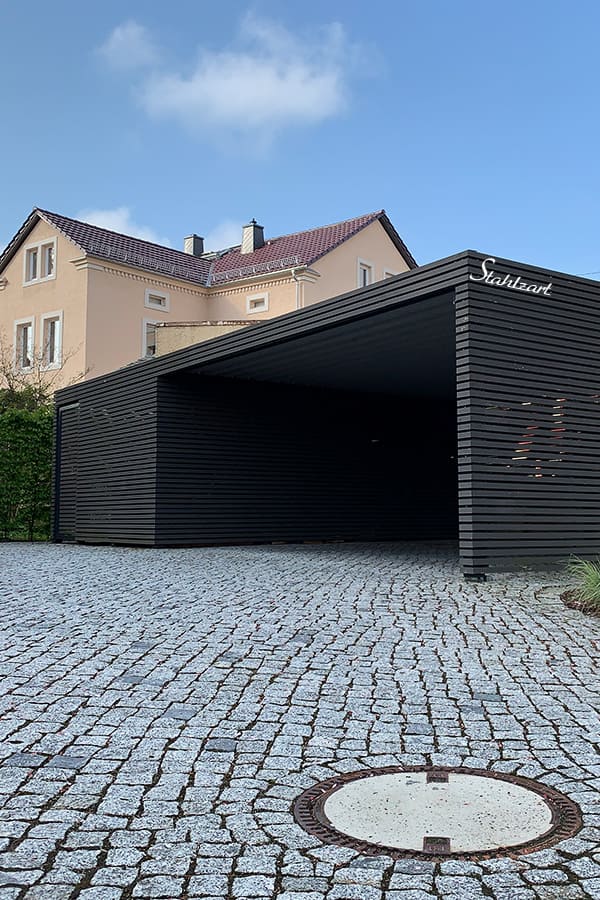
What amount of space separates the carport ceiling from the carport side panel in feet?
4.64

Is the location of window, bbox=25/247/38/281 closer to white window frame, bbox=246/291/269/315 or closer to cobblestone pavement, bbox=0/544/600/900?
white window frame, bbox=246/291/269/315

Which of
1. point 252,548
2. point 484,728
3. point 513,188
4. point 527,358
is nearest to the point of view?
point 484,728

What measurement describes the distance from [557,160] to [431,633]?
7.08 m

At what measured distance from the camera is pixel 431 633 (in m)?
6.37

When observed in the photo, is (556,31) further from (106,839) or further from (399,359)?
(106,839)

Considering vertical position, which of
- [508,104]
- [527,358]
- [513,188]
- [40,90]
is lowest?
[527,358]

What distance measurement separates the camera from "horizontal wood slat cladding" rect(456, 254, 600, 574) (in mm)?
8789

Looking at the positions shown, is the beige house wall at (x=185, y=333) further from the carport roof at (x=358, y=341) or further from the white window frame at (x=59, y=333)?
the white window frame at (x=59, y=333)

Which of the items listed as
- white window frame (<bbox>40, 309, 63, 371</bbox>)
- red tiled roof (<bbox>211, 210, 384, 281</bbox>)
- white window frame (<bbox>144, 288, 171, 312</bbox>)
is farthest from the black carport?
red tiled roof (<bbox>211, 210, 384, 281</bbox>)

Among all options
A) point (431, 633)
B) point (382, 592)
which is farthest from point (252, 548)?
point (431, 633)

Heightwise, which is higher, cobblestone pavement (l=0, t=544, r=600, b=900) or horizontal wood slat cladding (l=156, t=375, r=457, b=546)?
horizontal wood slat cladding (l=156, t=375, r=457, b=546)

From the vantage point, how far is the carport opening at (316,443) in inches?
527

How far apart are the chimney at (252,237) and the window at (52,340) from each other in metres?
7.24

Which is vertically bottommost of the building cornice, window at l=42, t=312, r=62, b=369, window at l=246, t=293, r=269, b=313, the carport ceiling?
the carport ceiling
